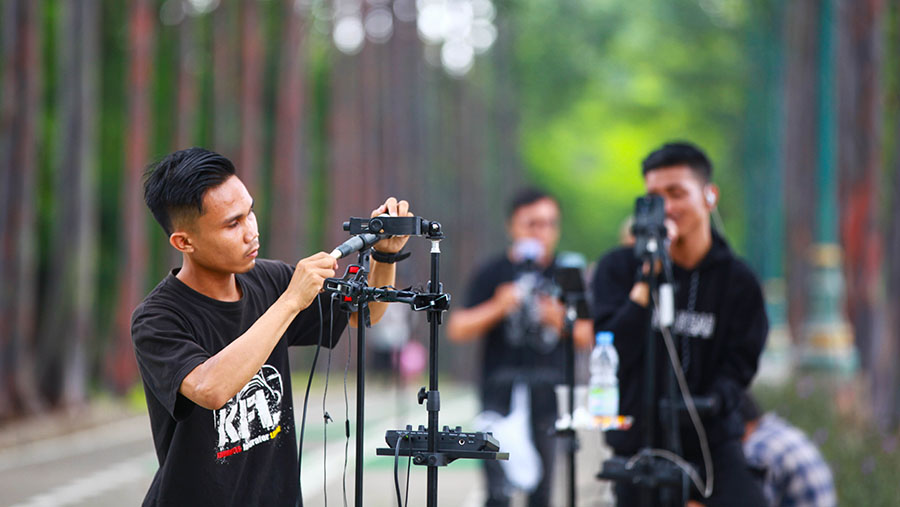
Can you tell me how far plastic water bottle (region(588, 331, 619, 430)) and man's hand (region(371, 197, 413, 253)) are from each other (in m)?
2.24

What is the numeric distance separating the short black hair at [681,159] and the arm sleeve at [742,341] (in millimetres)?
582

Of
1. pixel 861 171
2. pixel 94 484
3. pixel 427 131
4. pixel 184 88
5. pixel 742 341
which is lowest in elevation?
pixel 94 484

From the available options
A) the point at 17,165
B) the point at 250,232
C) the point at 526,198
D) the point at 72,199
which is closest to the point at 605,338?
the point at 250,232

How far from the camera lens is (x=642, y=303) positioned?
7.30m

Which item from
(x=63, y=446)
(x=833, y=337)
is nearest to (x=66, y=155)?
(x=63, y=446)

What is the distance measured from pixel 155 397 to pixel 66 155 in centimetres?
2018

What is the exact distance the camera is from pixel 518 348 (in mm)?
10555

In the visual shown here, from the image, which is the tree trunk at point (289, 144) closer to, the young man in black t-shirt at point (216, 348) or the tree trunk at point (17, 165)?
the tree trunk at point (17, 165)

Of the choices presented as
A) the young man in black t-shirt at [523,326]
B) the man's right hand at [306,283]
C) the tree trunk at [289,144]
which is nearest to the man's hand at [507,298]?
the young man in black t-shirt at [523,326]

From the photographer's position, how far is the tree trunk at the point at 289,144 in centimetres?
3975

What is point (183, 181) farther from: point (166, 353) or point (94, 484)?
point (94, 484)

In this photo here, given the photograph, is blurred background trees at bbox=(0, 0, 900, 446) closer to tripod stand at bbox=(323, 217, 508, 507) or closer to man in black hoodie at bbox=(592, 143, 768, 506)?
man in black hoodie at bbox=(592, 143, 768, 506)

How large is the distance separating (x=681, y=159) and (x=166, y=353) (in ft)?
11.1

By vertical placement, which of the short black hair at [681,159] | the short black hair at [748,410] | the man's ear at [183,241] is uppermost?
the short black hair at [681,159]
